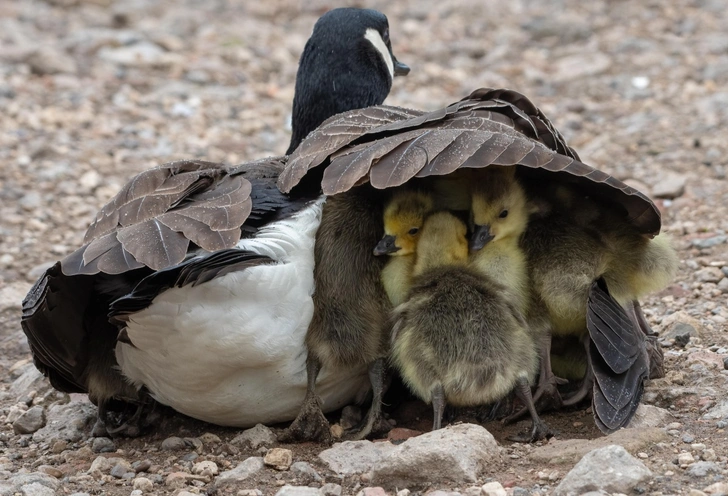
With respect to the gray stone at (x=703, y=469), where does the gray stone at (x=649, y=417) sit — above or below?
below

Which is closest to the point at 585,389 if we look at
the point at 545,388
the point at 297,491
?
the point at 545,388

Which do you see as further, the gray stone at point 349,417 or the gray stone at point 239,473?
the gray stone at point 349,417

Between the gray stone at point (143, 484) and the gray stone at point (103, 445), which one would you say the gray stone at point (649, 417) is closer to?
the gray stone at point (143, 484)

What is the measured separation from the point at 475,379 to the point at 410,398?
692mm

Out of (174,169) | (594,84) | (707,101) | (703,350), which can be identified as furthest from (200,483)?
(594,84)

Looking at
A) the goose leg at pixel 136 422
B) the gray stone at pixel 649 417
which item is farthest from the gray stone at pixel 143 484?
the gray stone at pixel 649 417

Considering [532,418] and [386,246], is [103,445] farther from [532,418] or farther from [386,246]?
[532,418]

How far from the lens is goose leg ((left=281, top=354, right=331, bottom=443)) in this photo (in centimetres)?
433

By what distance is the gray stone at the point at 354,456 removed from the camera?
387 cm

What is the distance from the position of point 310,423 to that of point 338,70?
2506mm

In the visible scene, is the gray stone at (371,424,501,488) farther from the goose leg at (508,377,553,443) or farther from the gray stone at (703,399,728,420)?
the gray stone at (703,399,728,420)

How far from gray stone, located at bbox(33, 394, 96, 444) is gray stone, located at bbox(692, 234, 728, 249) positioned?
359cm

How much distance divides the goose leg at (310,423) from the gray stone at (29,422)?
4.08ft

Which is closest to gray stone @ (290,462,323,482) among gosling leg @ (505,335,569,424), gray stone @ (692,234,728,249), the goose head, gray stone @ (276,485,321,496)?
gray stone @ (276,485,321,496)
